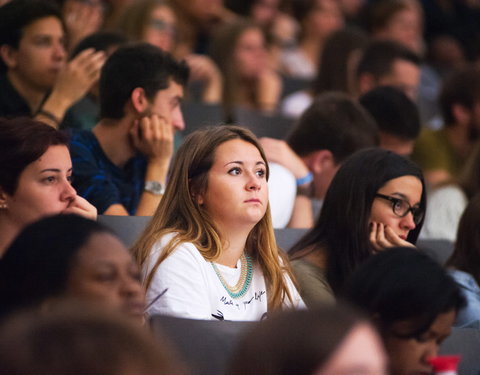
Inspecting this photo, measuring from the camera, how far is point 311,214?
163 inches

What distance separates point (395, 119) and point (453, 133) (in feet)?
3.16

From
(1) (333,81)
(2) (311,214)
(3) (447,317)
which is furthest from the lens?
(1) (333,81)

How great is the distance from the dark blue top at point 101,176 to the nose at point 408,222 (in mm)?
1059

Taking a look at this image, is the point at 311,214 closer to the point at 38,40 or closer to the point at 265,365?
the point at 38,40

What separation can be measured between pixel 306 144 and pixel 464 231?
37.5 inches

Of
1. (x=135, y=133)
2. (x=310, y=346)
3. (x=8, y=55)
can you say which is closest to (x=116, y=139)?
(x=135, y=133)

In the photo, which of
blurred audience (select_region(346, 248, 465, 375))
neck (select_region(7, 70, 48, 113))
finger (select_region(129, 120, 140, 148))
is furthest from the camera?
neck (select_region(7, 70, 48, 113))

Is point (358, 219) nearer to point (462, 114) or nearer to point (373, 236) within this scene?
point (373, 236)

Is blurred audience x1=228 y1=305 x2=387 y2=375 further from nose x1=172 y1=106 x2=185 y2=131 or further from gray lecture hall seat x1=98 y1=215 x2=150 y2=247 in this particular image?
nose x1=172 y1=106 x2=185 y2=131

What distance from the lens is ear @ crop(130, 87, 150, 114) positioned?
12.5 feet

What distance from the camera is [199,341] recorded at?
93.5 inches

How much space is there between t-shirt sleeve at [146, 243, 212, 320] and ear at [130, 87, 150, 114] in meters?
1.01

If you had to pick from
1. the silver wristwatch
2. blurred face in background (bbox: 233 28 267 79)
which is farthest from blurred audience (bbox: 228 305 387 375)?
blurred face in background (bbox: 233 28 267 79)

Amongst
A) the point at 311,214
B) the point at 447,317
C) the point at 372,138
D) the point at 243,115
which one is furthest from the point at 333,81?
the point at 447,317
